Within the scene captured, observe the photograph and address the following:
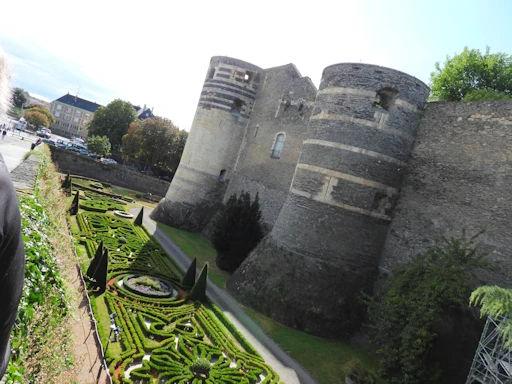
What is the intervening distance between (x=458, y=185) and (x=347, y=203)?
395cm

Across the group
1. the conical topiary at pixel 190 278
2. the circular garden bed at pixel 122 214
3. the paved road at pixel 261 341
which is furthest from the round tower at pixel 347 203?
the circular garden bed at pixel 122 214

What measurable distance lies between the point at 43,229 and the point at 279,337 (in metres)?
8.98

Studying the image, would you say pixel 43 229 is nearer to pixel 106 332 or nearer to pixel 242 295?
pixel 106 332

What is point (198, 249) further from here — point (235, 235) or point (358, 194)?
point (358, 194)

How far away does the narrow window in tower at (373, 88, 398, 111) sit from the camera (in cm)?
1447

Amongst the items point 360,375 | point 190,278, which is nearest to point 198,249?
point 190,278

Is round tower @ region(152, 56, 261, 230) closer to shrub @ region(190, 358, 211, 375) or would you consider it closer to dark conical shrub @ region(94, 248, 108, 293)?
dark conical shrub @ region(94, 248, 108, 293)

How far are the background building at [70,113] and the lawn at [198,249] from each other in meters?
79.8

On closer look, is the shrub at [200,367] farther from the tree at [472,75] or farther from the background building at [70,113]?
the background building at [70,113]

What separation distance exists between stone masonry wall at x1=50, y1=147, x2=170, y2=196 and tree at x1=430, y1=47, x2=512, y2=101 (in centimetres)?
3021

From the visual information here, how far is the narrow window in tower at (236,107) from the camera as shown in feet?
87.7

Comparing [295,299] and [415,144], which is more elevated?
[415,144]

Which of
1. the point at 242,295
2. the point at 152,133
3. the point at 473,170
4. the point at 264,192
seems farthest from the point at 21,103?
the point at 473,170

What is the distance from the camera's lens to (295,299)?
13805 millimetres
